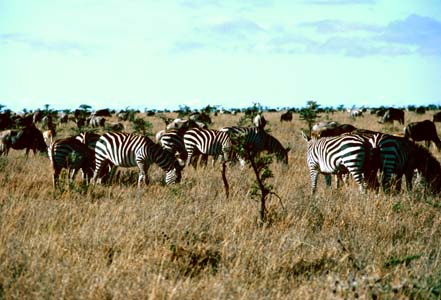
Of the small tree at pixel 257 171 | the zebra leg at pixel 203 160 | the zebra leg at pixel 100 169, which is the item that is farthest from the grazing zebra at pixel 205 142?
the small tree at pixel 257 171

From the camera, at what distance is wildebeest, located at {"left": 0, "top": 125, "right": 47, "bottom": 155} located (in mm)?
19422

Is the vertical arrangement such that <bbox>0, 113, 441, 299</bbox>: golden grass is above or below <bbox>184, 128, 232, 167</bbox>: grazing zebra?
below

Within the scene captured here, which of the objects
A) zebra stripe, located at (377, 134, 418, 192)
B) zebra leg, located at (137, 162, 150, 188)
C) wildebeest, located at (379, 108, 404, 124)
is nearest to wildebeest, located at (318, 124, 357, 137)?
zebra stripe, located at (377, 134, 418, 192)

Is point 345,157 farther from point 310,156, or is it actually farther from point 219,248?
point 219,248

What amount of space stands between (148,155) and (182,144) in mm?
4857

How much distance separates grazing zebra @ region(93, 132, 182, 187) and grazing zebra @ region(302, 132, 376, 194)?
3.47 m

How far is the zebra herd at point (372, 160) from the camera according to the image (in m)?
10.4

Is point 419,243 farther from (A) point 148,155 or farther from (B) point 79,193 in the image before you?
(A) point 148,155

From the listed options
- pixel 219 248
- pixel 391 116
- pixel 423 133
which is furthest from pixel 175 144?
pixel 391 116

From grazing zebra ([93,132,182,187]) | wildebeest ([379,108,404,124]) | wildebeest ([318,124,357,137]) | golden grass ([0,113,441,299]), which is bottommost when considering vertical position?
golden grass ([0,113,441,299])

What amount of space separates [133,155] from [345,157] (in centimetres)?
547

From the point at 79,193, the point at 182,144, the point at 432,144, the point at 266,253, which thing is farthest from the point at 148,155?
the point at 432,144

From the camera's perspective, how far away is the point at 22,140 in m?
19.5

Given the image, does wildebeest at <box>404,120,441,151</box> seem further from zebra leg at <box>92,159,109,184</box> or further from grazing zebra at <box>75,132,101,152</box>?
zebra leg at <box>92,159,109,184</box>
